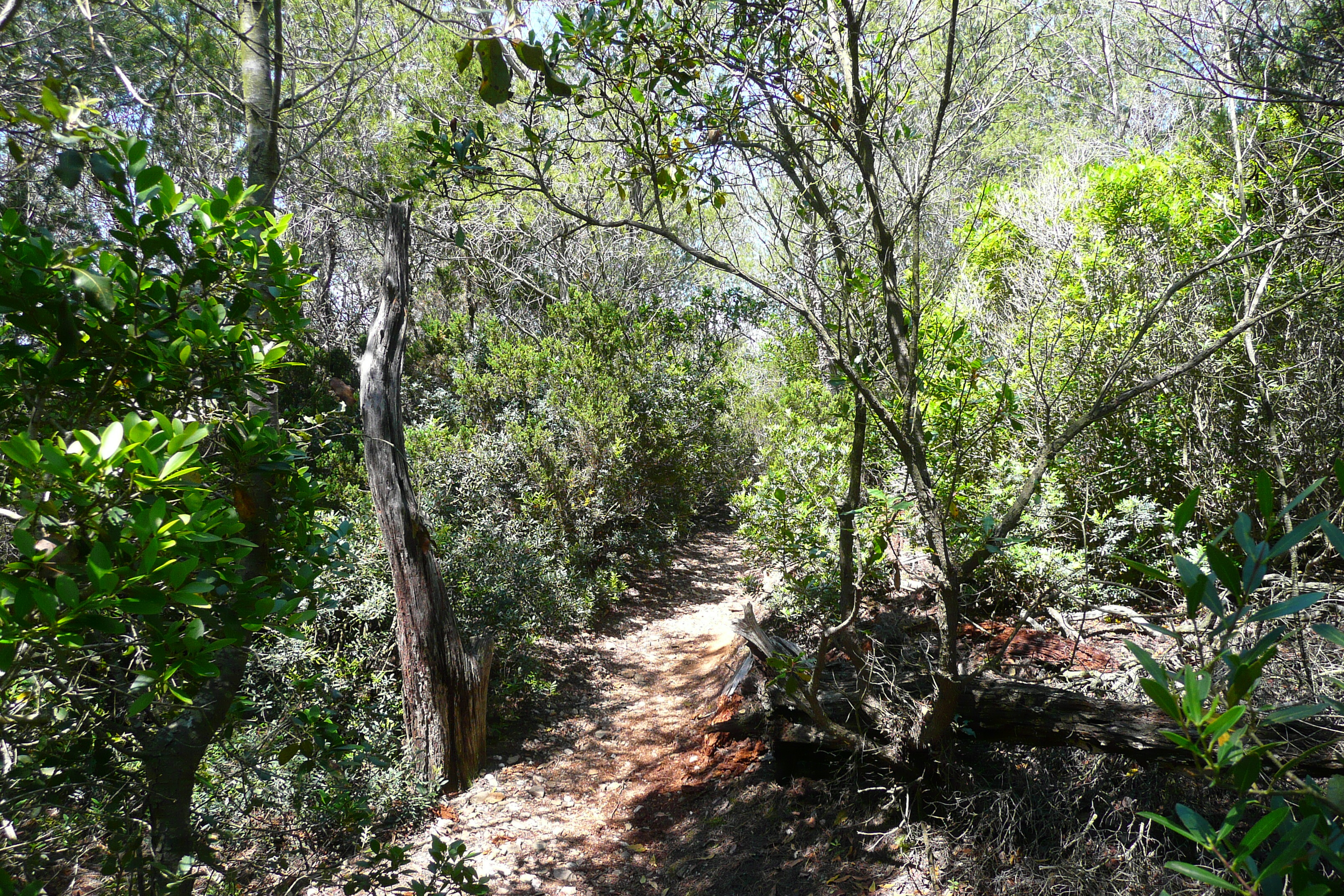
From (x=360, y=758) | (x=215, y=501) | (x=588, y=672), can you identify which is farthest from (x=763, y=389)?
(x=215, y=501)

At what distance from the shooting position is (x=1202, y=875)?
79cm

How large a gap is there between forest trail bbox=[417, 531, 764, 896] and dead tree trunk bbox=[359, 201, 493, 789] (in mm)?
396

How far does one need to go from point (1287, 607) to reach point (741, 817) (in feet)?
11.6

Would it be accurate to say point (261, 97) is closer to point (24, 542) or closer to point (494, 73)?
point (494, 73)

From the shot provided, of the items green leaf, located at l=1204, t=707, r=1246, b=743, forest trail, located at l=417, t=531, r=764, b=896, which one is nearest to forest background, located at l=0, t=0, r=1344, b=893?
green leaf, located at l=1204, t=707, r=1246, b=743

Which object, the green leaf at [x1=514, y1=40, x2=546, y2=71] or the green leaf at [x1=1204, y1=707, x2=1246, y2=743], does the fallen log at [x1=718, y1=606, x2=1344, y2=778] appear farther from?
the green leaf at [x1=514, y1=40, x2=546, y2=71]

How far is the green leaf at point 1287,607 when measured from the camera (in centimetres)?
77

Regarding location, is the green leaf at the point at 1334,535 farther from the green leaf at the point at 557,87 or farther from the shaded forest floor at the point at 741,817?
the shaded forest floor at the point at 741,817

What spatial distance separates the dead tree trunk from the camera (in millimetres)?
4055

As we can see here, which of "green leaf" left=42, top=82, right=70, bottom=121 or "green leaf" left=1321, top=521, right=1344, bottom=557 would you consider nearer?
"green leaf" left=1321, top=521, right=1344, bottom=557

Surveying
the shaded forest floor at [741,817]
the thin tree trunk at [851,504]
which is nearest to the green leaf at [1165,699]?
the thin tree trunk at [851,504]

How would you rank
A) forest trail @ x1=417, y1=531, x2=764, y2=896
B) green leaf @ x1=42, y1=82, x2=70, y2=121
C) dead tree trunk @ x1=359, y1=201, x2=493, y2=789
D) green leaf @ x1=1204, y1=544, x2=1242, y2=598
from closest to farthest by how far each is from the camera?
green leaf @ x1=1204, y1=544, x2=1242, y2=598
green leaf @ x1=42, y1=82, x2=70, y2=121
forest trail @ x1=417, y1=531, x2=764, y2=896
dead tree trunk @ x1=359, y1=201, x2=493, y2=789

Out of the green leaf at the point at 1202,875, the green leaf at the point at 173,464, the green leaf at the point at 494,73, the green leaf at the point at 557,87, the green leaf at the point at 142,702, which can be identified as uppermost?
the green leaf at the point at 557,87

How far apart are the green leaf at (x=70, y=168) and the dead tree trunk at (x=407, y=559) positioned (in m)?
2.74
